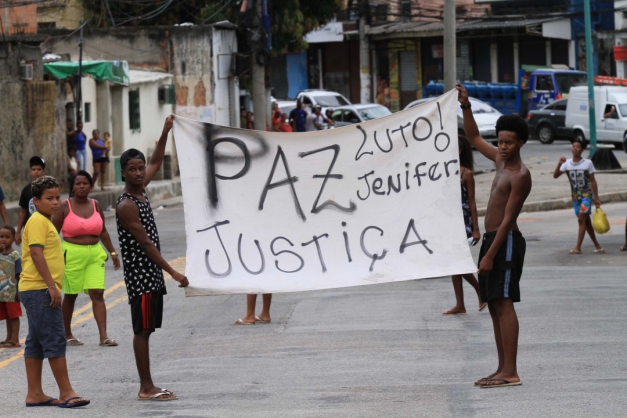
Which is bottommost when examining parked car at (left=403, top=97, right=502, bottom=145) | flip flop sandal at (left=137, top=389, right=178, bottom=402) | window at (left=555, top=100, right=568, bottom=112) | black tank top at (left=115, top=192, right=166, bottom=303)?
flip flop sandal at (left=137, top=389, right=178, bottom=402)

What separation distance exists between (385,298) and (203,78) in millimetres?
24037

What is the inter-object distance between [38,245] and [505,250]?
308 centimetres

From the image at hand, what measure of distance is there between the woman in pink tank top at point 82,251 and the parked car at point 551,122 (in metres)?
29.2

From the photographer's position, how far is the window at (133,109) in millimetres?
29922

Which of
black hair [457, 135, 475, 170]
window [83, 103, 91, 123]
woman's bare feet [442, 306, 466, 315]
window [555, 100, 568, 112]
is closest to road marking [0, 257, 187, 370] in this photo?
woman's bare feet [442, 306, 466, 315]

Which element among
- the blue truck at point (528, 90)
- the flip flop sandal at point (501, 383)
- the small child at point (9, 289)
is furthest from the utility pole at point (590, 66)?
the flip flop sandal at point (501, 383)

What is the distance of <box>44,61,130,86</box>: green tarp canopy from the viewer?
2541cm

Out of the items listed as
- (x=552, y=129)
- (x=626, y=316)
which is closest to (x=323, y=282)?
(x=626, y=316)

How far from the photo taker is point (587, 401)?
247 inches

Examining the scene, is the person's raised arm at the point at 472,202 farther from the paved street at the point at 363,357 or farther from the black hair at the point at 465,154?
the paved street at the point at 363,357

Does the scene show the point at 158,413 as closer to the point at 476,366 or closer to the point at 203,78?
the point at 476,366

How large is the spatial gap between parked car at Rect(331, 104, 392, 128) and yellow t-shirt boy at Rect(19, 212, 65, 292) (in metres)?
30.6

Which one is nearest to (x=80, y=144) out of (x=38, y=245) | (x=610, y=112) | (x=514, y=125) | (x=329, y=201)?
(x=610, y=112)

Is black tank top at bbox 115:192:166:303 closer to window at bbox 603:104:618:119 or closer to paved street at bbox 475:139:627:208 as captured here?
paved street at bbox 475:139:627:208
